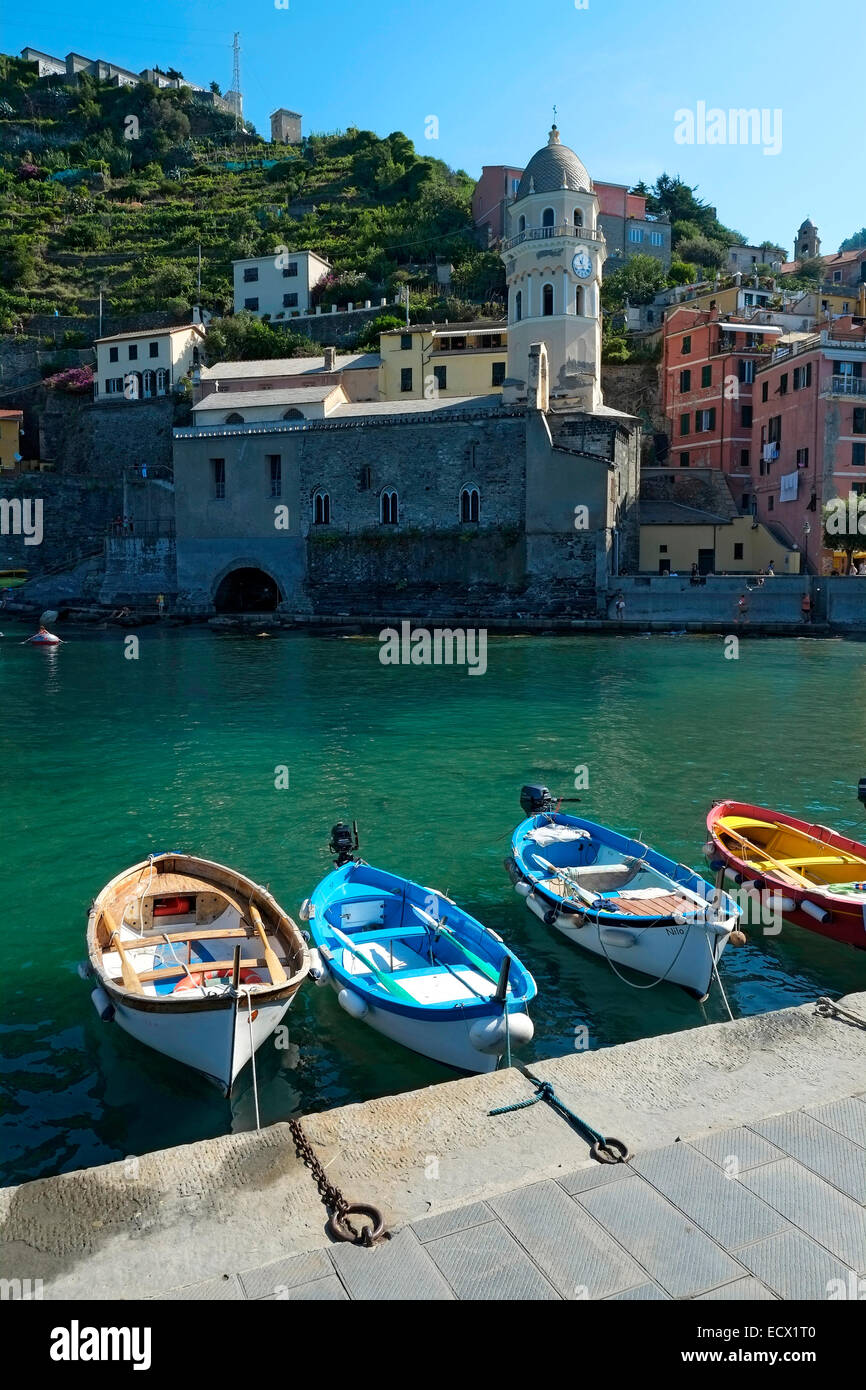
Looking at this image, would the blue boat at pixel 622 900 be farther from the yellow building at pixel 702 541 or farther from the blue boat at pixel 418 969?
the yellow building at pixel 702 541

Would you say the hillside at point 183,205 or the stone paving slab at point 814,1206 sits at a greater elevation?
the hillside at point 183,205

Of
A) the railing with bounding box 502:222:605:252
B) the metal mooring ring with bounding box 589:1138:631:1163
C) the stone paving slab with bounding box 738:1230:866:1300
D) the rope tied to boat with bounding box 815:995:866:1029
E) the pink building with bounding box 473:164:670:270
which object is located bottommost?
the stone paving slab with bounding box 738:1230:866:1300

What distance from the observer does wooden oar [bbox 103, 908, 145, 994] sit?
738 centimetres

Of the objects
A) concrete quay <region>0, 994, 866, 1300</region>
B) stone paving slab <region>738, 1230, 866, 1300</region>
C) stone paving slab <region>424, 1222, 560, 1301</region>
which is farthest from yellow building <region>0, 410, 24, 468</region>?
stone paving slab <region>738, 1230, 866, 1300</region>

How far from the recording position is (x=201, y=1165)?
5.10 meters

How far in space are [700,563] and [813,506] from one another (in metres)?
6.03

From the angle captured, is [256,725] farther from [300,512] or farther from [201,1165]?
[300,512]

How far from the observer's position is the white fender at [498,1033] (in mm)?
6879

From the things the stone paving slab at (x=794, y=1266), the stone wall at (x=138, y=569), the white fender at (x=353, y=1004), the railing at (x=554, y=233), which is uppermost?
the railing at (x=554, y=233)

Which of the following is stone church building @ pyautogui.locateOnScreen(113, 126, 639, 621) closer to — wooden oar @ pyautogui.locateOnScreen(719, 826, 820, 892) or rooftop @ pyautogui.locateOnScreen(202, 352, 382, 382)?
rooftop @ pyautogui.locateOnScreen(202, 352, 382, 382)

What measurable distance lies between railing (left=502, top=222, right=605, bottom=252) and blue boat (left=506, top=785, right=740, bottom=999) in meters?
40.2

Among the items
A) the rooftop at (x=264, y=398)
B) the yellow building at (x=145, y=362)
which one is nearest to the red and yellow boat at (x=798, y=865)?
the rooftop at (x=264, y=398)

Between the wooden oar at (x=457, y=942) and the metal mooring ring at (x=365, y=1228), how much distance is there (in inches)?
120

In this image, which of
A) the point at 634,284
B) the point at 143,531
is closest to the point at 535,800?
the point at 143,531
